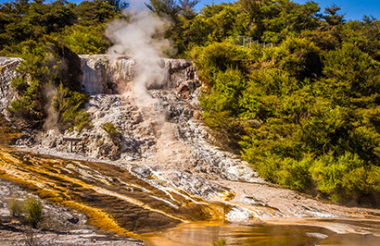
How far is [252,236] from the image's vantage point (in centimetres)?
495

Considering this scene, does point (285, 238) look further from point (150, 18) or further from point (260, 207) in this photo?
point (150, 18)

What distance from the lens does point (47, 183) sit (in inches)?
269

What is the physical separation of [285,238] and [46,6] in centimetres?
2953

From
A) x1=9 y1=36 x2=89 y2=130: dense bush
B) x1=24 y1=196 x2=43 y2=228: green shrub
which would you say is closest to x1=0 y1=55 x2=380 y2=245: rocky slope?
x1=9 y1=36 x2=89 y2=130: dense bush

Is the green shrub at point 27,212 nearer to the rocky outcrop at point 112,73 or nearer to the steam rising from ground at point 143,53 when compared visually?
the steam rising from ground at point 143,53

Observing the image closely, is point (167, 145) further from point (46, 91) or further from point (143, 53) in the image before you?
point (143, 53)

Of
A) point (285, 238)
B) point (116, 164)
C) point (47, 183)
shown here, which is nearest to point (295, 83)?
point (116, 164)

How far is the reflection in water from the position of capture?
4582mm

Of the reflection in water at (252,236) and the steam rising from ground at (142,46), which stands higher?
the steam rising from ground at (142,46)

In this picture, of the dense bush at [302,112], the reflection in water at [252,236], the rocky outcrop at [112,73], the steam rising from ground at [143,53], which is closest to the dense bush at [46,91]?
the rocky outcrop at [112,73]

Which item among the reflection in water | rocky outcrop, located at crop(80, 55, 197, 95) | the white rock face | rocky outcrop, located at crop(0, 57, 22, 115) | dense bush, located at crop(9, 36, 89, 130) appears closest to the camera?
the reflection in water

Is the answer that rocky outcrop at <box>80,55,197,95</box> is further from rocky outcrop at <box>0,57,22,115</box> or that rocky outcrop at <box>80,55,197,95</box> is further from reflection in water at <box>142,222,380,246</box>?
reflection in water at <box>142,222,380,246</box>

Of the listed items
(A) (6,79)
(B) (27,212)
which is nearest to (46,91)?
(A) (6,79)

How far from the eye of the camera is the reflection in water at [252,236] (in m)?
4.58
